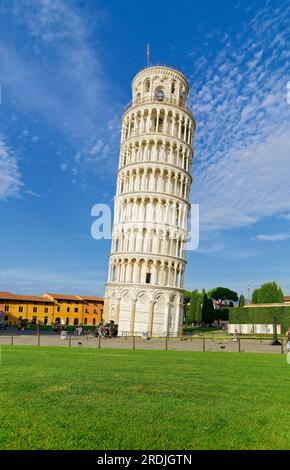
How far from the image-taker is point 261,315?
178ft

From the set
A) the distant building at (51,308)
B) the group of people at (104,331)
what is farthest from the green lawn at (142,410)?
the distant building at (51,308)

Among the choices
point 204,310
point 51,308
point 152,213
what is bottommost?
point 51,308

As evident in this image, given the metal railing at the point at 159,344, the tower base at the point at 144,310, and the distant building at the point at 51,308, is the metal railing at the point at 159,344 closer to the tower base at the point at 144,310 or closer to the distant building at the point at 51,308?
the tower base at the point at 144,310

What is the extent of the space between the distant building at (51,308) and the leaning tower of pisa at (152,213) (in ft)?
131

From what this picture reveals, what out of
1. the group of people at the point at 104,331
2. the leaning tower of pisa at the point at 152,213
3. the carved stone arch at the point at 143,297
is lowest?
the group of people at the point at 104,331

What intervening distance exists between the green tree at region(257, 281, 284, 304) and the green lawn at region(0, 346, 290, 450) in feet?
190

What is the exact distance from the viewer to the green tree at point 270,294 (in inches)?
2645

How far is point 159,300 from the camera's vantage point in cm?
5322

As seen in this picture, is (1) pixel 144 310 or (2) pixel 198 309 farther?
(2) pixel 198 309

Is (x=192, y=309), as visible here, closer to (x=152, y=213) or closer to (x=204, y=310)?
(x=204, y=310)

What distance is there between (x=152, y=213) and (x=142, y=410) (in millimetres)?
47731

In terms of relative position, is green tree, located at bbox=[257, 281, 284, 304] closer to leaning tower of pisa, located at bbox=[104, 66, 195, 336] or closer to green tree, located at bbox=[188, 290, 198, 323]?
leaning tower of pisa, located at bbox=[104, 66, 195, 336]

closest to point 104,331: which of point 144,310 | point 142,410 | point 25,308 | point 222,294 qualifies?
point 144,310

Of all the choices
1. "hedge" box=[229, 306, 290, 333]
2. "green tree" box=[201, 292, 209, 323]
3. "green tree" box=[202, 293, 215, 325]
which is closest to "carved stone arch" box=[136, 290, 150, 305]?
"hedge" box=[229, 306, 290, 333]
